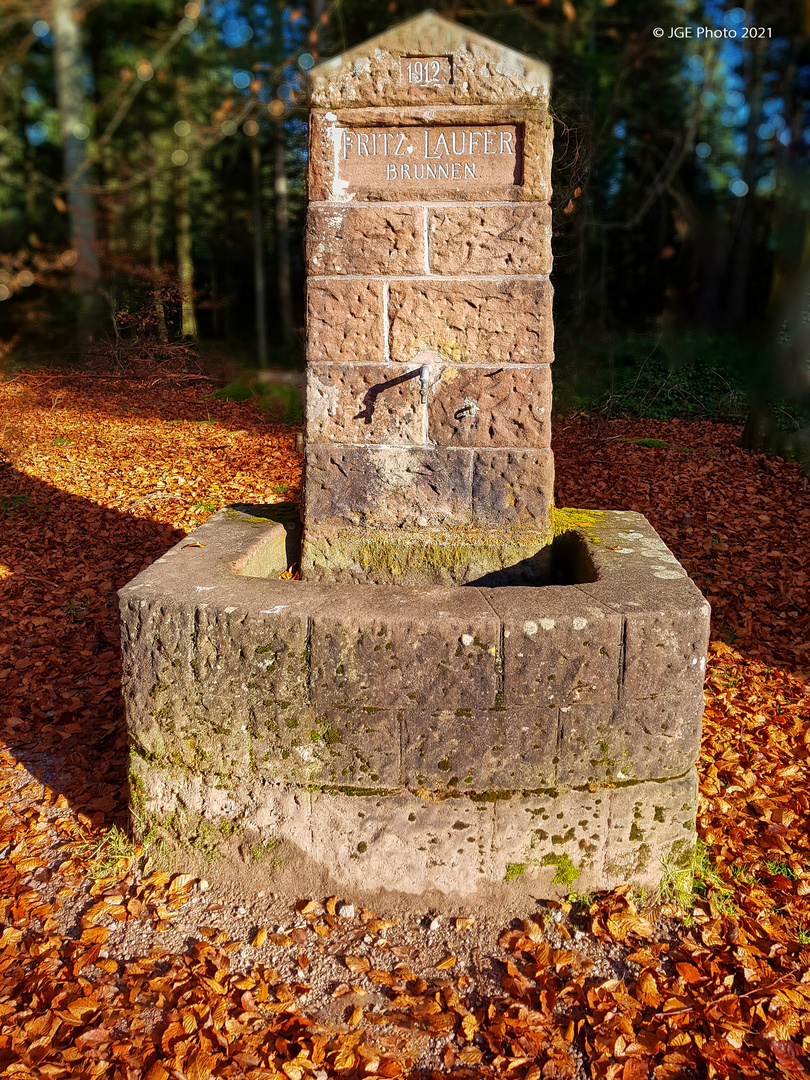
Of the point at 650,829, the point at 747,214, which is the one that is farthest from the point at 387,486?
the point at 747,214

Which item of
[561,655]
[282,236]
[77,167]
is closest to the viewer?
[561,655]

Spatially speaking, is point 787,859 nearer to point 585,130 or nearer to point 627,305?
A: point 585,130

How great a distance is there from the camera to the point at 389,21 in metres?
8.62

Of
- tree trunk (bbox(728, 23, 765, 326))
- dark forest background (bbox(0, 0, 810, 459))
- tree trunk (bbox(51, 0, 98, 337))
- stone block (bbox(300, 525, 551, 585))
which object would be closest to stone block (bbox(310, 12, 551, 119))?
stone block (bbox(300, 525, 551, 585))

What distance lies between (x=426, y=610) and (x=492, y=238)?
1.39m

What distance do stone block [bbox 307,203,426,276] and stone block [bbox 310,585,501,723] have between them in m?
1.30

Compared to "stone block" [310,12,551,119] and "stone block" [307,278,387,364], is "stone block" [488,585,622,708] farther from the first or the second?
"stone block" [310,12,551,119]

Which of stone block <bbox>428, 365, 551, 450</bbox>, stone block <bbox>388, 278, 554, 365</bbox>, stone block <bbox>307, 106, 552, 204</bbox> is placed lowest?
stone block <bbox>428, 365, 551, 450</bbox>

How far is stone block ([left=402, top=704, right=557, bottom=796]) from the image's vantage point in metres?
2.27

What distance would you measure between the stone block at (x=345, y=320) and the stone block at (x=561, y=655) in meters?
1.16

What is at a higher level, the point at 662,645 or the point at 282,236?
the point at 282,236

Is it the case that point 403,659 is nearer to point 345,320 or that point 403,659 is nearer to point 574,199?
point 345,320

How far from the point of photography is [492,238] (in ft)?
9.01

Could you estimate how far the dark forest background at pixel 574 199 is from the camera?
→ 767 cm
